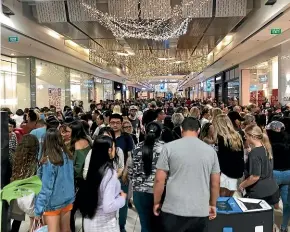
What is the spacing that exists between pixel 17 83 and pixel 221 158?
12.5 meters

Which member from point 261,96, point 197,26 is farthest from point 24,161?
point 261,96

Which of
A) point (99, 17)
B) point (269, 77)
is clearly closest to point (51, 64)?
point (99, 17)

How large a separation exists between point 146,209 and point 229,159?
1.16 m

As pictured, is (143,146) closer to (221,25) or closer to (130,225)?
(130,225)

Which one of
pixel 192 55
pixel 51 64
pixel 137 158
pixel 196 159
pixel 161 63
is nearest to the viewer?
pixel 196 159

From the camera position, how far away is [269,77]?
1584 cm

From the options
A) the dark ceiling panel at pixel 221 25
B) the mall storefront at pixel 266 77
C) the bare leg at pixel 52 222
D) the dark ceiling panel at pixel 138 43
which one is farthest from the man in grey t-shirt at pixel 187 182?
the dark ceiling panel at pixel 138 43

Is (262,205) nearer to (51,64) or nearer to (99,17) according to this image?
→ (99,17)

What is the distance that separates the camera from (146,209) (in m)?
3.76

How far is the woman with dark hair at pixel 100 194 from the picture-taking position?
2957 mm

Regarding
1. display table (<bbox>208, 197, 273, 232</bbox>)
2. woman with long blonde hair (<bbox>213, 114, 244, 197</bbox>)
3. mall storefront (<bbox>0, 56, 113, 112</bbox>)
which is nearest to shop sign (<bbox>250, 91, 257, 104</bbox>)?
mall storefront (<bbox>0, 56, 113, 112</bbox>)

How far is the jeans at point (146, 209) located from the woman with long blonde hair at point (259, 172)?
1.04 meters

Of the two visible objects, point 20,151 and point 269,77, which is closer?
point 20,151

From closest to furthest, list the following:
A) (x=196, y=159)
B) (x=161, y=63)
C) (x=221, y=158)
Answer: (x=196, y=159)
(x=221, y=158)
(x=161, y=63)
